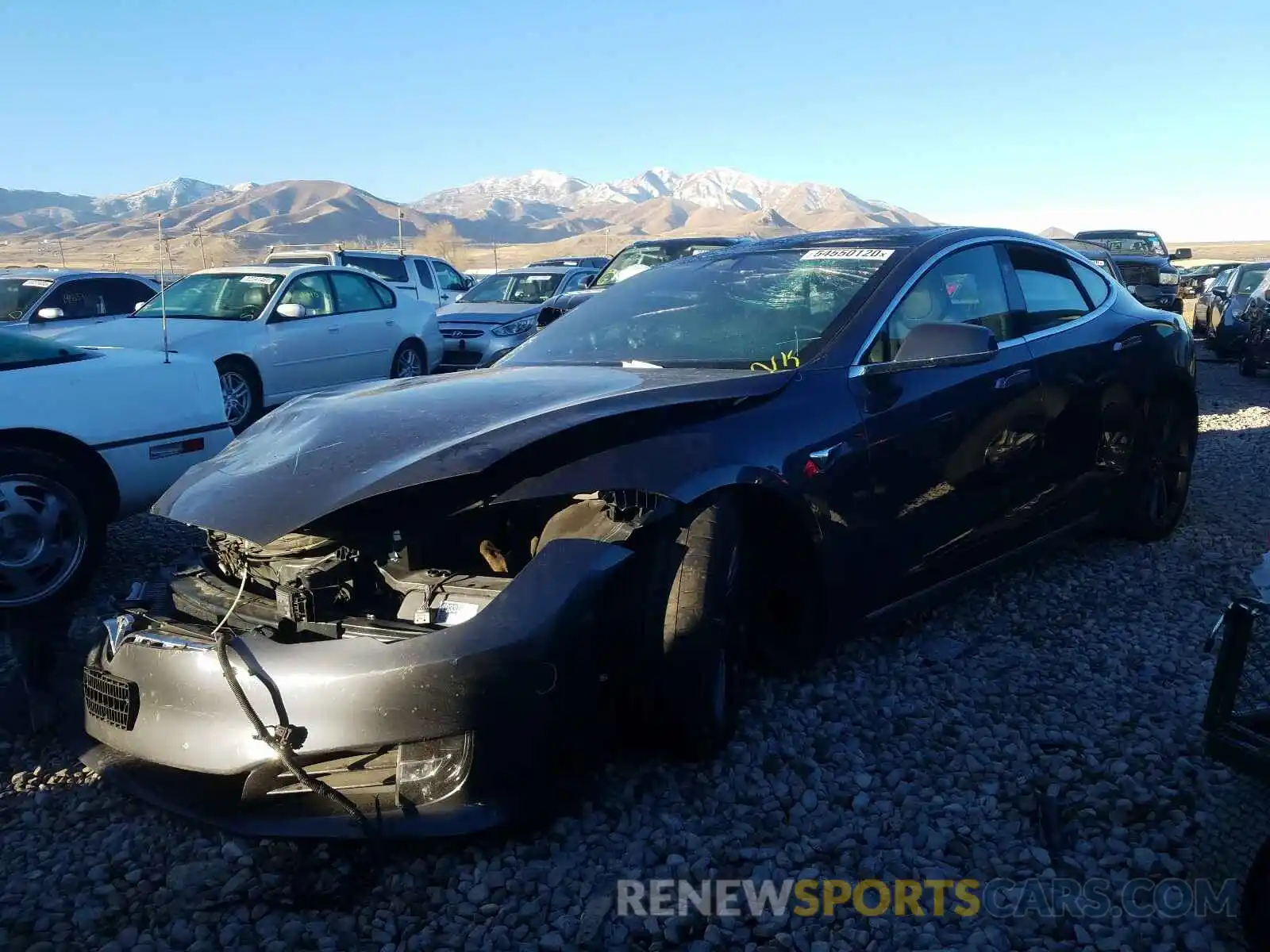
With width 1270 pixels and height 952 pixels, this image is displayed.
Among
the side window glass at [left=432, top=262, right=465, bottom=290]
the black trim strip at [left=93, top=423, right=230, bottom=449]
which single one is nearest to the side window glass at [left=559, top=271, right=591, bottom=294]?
the side window glass at [left=432, top=262, right=465, bottom=290]

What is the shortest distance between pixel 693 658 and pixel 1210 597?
9.27ft

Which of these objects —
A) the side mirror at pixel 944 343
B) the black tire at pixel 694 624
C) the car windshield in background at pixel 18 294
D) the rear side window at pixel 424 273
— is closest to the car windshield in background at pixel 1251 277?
the rear side window at pixel 424 273

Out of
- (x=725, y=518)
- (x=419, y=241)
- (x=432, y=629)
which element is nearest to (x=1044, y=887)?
(x=725, y=518)

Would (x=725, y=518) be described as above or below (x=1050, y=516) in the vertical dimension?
above

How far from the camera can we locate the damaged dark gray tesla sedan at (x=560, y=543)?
8.00 feet

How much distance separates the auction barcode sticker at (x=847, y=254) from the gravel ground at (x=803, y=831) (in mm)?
1481

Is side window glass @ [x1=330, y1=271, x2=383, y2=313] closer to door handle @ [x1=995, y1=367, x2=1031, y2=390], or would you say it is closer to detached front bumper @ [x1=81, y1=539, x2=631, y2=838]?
door handle @ [x1=995, y1=367, x2=1031, y2=390]

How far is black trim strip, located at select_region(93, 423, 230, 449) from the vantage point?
4.53 metres

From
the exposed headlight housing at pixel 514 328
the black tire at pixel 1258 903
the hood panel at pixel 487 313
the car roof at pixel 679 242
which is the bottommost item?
the black tire at pixel 1258 903

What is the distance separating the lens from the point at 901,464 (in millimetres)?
3404

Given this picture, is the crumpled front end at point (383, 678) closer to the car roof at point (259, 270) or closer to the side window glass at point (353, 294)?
the car roof at point (259, 270)

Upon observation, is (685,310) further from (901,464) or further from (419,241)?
(419,241)

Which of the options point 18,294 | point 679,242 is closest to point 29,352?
point 18,294

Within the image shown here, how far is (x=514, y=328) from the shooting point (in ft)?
42.6
